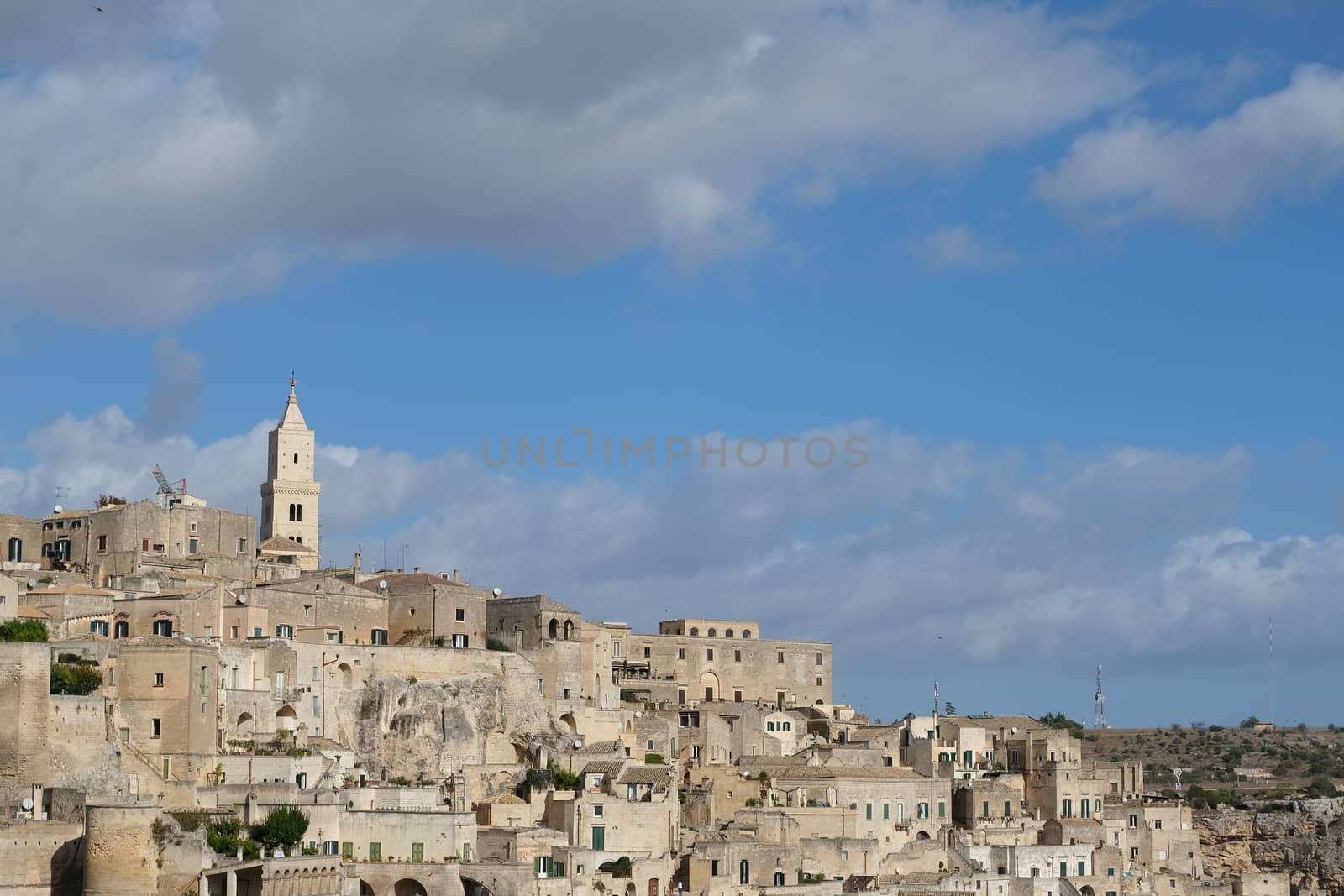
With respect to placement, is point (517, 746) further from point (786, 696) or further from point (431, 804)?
point (786, 696)

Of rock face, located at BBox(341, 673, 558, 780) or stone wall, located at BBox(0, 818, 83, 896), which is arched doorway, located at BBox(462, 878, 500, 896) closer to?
rock face, located at BBox(341, 673, 558, 780)

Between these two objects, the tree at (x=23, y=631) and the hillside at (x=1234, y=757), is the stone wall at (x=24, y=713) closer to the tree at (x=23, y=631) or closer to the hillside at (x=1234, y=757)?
the tree at (x=23, y=631)

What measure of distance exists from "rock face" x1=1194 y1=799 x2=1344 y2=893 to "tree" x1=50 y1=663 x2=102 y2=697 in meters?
56.3

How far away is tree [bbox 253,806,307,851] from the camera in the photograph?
58688mm

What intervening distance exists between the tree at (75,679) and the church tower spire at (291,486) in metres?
27.1

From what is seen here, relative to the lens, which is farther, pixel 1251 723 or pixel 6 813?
pixel 1251 723

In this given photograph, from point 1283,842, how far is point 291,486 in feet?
167

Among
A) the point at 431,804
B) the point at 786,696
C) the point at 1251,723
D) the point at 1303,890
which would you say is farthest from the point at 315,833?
the point at 1251,723

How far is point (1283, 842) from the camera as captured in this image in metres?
105

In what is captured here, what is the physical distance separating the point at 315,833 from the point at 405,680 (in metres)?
15.7

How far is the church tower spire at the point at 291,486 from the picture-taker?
9231cm

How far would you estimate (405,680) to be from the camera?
75.9 m

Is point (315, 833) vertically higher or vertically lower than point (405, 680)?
lower

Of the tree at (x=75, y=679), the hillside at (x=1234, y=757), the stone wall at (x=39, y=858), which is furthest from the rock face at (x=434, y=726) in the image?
the hillside at (x=1234, y=757)
